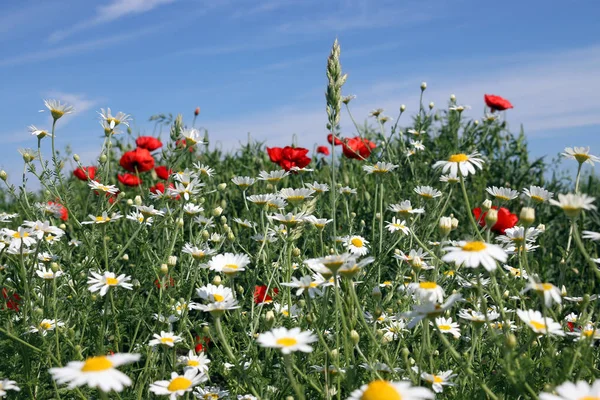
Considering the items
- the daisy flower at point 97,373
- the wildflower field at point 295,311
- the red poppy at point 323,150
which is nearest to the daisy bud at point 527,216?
the wildflower field at point 295,311

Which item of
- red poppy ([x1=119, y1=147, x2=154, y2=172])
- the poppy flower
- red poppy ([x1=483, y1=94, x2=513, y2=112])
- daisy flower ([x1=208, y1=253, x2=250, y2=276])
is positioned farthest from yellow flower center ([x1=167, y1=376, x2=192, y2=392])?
red poppy ([x1=483, y1=94, x2=513, y2=112])

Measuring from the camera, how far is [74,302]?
241 cm

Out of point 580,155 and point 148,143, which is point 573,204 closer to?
point 580,155

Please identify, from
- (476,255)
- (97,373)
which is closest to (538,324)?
(476,255)

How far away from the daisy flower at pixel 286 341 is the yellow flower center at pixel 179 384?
38cm

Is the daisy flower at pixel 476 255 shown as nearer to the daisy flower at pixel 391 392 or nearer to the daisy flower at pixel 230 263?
the daisy flower at pixel 391 392

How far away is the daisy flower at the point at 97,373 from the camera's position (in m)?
1.32

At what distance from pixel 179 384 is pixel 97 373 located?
451 mm

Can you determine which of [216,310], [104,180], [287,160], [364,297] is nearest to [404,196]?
[287,160]

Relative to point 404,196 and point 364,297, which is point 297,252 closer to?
point 364,297

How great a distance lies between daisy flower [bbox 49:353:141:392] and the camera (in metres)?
1.32

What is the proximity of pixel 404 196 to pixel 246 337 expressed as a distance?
2259 mm

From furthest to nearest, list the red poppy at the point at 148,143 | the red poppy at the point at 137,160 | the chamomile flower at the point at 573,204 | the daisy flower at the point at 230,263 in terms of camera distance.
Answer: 1. the red poppy at the point at 148,143
2. the red poppy at the point at 137,160
3. the daisy flower at the point at 230,263
4. the chamomile flower at the point at 573,204

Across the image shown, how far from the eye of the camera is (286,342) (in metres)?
1.51
